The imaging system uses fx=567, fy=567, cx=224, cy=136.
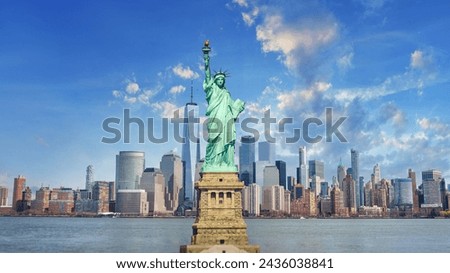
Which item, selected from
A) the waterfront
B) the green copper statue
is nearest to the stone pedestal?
the green copper statue

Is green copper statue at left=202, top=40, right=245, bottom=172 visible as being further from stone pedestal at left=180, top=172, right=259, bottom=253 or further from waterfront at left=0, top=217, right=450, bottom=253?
waterfront at left=0, top=217, right=450, bottom=253

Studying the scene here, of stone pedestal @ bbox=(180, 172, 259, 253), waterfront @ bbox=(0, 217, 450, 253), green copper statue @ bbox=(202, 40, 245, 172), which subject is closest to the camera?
stone pedestal @ bbox=(180, 172, 259, 253)

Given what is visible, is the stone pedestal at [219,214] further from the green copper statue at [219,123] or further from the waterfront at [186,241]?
the waterfront at [186,241]

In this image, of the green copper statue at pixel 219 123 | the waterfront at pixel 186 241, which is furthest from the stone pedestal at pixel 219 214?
the waterfront at pixel 186 241

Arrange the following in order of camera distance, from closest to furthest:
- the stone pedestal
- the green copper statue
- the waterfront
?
the stone pedestal
the green copper statue
the waterfront
